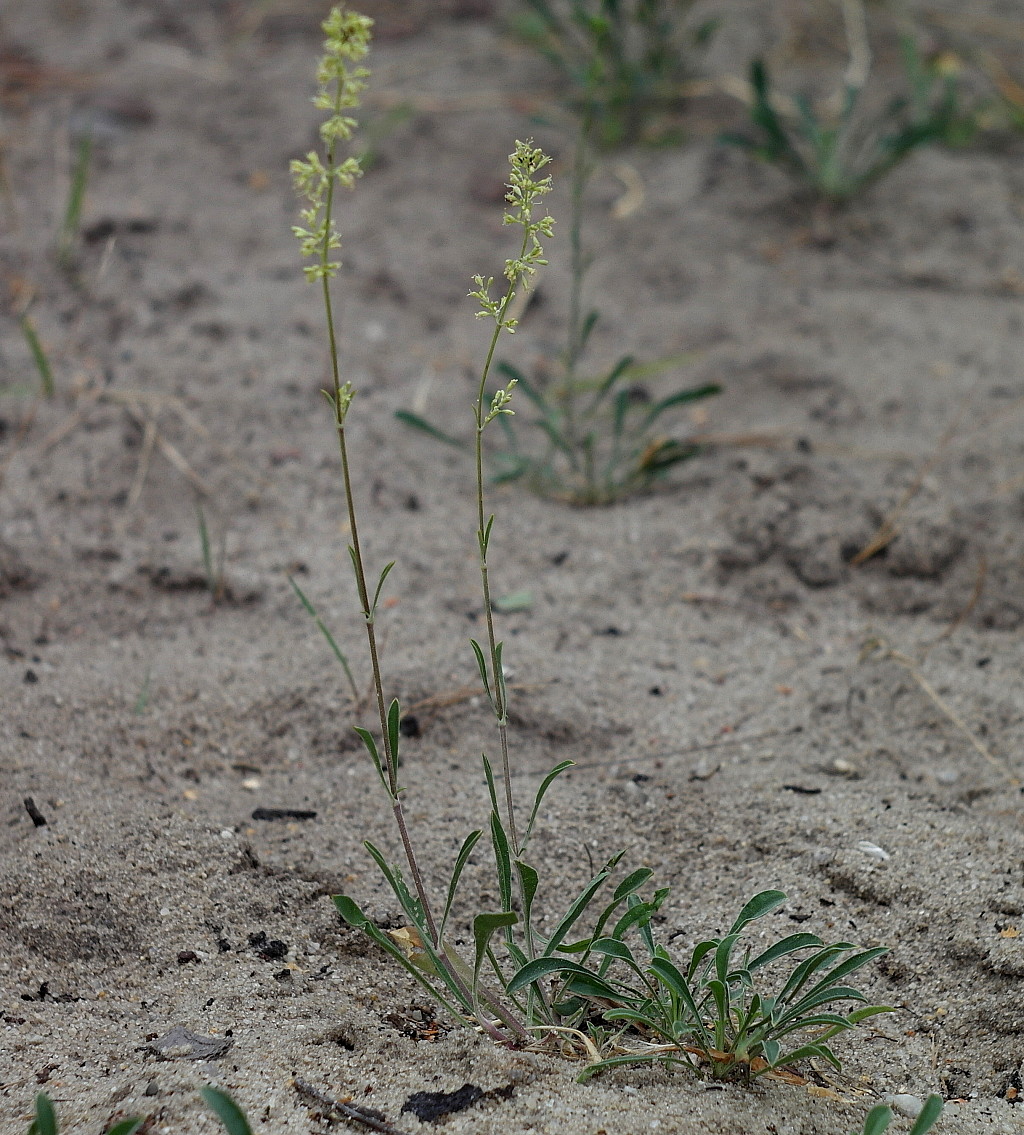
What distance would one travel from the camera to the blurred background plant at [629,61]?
139 inches

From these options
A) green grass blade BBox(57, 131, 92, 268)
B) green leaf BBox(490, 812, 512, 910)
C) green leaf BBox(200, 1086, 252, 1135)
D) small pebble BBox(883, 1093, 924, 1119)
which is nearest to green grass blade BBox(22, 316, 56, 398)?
green grass blade BBox(57, 131, 92, 268)

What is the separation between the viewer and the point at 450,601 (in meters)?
2.19

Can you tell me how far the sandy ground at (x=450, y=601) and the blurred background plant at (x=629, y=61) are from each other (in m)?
0.13

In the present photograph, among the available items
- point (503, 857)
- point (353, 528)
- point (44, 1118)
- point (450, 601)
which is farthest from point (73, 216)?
point (44, 1118)

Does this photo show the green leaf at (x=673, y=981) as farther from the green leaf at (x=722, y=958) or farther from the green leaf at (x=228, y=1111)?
the green leaf at (x=228, y=1111)

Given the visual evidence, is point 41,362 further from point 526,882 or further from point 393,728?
point 526,882

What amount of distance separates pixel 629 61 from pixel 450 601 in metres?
2.49

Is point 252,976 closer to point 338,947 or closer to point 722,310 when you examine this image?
point 338,947

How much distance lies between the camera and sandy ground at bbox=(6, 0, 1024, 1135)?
138cm

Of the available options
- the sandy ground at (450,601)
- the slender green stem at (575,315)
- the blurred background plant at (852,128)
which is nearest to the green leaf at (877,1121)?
the sandy ground at (450,601)

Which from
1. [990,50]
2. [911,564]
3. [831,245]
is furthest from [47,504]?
[990,50]

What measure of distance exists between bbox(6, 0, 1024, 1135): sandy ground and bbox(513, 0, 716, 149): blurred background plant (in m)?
0.13

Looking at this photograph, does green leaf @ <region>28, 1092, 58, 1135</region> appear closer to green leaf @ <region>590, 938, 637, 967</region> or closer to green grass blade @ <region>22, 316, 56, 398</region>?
green leaf @ <region>590, 938, 637, 967</region>

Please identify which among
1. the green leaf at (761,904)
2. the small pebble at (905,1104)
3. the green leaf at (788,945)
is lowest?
the small pebble at (905,1104)
